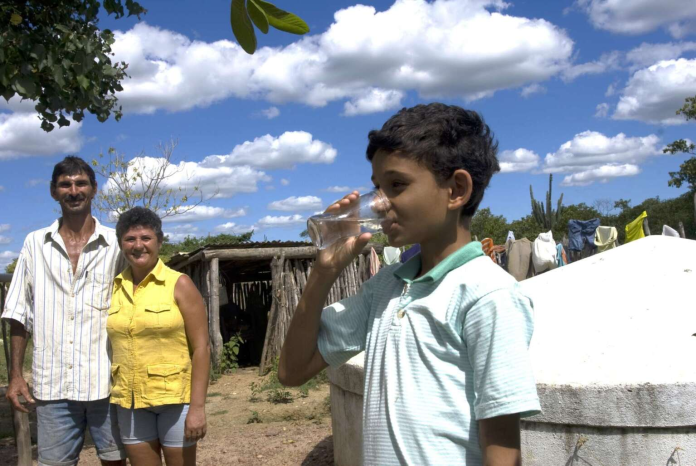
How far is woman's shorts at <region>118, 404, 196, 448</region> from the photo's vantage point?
302 cm

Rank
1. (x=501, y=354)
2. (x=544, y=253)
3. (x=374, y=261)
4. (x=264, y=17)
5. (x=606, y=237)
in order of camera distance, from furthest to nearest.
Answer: (x=374, y=261)
(x=544, y=253)
(x=606, y=237)
(x=501, y=354)
(x=264, y=17)

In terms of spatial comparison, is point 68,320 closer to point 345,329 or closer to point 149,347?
point 149,347

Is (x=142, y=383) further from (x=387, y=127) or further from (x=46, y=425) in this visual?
Answer: (x=387, y=127)

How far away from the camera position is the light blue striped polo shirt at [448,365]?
49.7 inches

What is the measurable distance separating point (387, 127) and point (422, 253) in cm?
32

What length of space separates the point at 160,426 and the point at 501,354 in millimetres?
2245

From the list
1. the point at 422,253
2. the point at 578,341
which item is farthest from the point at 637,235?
the point at 422,253

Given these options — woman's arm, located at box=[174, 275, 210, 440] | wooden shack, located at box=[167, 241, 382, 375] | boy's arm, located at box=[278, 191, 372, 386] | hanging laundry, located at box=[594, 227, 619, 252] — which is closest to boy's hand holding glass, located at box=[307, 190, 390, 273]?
boy's arm, located at box=[278, 191, 372, 386]

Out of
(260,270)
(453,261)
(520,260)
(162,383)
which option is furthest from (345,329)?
(260,270)

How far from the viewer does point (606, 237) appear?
31.5 ft

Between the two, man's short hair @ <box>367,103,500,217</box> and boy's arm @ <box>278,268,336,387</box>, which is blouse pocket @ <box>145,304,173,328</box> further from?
man's short hair @ <box>367,103,500,217</box>

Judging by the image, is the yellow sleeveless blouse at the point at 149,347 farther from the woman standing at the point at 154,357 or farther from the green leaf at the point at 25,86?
the green leaf at the point at 25,86

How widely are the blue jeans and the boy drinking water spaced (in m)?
1.87

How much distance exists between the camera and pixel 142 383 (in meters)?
2.99
